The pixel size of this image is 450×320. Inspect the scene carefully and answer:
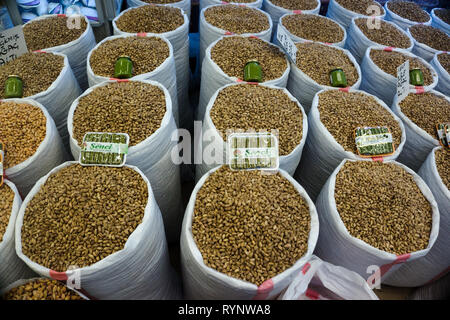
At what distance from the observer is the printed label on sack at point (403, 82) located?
5.00 ft

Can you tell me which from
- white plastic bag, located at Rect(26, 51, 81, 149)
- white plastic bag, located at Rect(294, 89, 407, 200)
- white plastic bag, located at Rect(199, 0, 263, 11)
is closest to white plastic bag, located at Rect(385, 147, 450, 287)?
white plastic bag, located at Rect(294, 89, 407, 200)

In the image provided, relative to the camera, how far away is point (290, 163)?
1.24 m

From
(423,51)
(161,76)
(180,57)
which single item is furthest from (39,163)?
(423,51)

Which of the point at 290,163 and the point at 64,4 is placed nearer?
the point at 290,163

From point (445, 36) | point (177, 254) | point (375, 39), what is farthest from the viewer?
point (445, 36)

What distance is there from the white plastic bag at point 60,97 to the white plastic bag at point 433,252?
173 centimetres

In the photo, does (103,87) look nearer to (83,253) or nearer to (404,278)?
(83,253)

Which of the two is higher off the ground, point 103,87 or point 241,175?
point 103,87

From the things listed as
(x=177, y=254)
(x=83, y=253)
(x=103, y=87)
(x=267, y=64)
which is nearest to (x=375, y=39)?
A: (x=267, y=64)

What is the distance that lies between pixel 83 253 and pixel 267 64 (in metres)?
1.24

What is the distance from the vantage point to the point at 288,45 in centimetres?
159

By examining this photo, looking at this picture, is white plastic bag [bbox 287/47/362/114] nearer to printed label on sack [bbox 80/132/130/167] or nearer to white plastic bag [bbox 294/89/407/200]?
white plastic bag [bbox 294/89/407/200]

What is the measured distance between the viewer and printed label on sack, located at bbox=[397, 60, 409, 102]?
1524 mm

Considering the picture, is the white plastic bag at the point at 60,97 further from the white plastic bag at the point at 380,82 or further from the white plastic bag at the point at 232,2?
the white plastic bag at the point at 380,82
